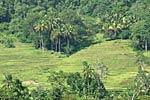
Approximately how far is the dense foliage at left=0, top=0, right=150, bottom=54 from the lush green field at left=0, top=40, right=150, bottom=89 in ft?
11.2

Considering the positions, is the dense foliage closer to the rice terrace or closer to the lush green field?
the rice terrace

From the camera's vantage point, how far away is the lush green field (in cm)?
9781

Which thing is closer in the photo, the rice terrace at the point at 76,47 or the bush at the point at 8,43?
the rice terrace at the point at 76,47

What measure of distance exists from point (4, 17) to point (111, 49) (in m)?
40.3

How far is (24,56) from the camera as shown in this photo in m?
115

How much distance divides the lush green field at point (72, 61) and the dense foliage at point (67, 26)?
A: 3.41 m

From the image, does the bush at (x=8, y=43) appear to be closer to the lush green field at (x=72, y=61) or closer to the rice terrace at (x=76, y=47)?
the rice terrace at (x=76, y=47)

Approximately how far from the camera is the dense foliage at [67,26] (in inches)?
4744

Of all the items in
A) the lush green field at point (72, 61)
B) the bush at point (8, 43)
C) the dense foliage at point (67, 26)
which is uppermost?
the dense foliage at point (67, 26)

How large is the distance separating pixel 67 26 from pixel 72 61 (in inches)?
548

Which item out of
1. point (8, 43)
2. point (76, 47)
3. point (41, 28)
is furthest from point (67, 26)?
point (8, 43)

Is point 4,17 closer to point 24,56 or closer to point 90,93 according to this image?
point 24,56

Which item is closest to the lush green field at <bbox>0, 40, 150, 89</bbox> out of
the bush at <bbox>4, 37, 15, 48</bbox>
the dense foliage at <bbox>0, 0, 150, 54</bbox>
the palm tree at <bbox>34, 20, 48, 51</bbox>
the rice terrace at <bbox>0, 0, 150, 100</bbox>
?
the rice terrace at <bbox>0, 0, 150, 100</bbox>

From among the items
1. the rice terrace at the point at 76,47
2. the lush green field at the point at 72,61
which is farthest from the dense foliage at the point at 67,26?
the lush green field at the point at 72,61
